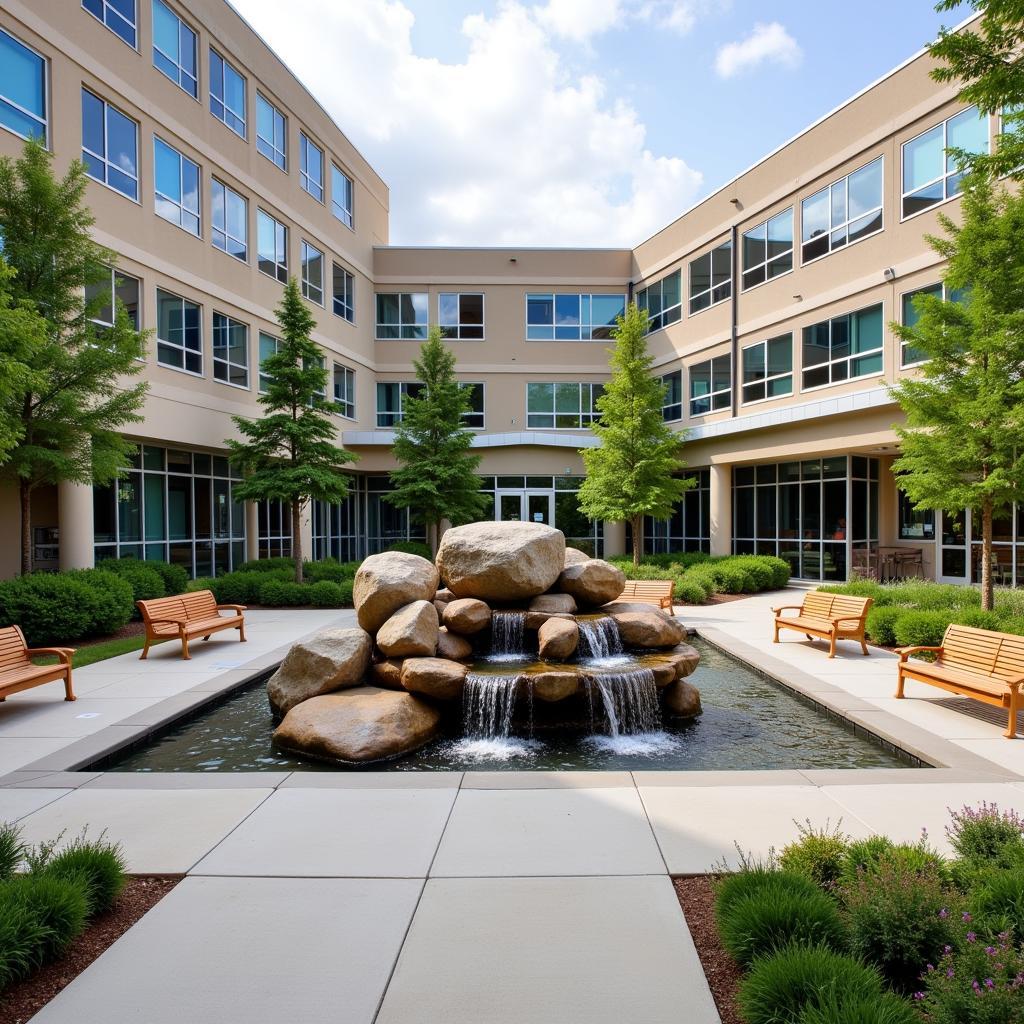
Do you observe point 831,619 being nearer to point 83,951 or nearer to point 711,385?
point 83,951

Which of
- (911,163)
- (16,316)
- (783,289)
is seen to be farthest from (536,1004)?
(783,289)

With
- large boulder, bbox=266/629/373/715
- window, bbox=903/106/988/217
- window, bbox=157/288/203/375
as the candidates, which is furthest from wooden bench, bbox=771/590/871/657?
window, bbox=157/288/203/375

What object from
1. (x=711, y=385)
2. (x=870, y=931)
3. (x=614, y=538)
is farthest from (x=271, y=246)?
(x=870, y=931)

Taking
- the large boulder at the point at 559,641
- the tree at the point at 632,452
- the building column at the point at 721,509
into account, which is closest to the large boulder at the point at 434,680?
the large boulder at the point at 559,641

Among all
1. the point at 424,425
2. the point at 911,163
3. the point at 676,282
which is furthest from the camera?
the point at 676,282

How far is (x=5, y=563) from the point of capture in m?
15.3

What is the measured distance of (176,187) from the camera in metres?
18.0

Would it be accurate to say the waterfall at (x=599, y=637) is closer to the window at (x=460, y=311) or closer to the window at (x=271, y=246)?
the window at (x=271, y=246)

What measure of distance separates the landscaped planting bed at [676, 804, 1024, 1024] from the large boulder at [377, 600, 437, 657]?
483cm

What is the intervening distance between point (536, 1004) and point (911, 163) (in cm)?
2105

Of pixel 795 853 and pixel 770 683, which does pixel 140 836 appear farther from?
pixel 770 683

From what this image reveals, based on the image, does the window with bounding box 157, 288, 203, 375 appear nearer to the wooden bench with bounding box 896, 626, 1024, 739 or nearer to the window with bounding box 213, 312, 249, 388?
the window with bounding box 213, 312, 249, 388

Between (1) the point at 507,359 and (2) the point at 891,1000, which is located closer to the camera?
(2) the point at 891,1000

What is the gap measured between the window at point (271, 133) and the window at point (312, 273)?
272 cm
